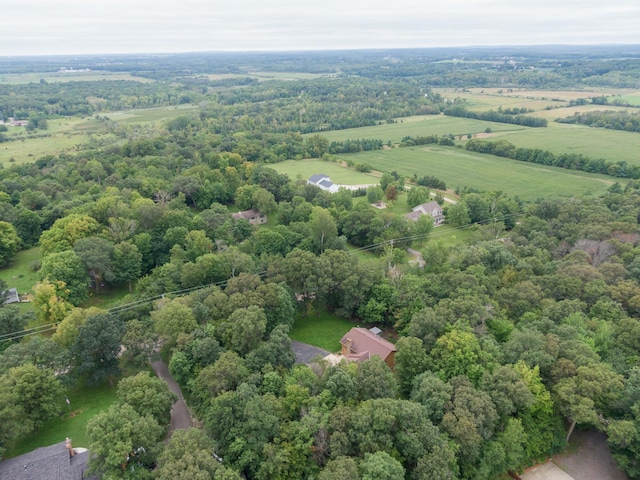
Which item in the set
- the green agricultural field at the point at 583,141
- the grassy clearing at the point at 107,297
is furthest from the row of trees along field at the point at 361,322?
the green agricultural field at the point at 583,141

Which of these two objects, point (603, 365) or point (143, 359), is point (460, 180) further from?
point (143, 359)

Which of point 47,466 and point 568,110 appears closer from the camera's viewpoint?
point 47,466

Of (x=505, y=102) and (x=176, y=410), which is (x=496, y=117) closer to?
(x=505, y=102)

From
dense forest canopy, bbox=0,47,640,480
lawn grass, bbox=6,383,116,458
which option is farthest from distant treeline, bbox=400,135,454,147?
lawn grass, bbox=6,383,116,458

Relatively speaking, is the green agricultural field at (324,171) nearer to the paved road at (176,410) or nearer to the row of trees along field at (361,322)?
the row of trees along field at (361,322)

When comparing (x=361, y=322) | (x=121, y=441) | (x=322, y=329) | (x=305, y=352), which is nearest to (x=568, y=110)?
(x=361, y=322)

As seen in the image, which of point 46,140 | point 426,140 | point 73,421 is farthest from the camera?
point 426,140

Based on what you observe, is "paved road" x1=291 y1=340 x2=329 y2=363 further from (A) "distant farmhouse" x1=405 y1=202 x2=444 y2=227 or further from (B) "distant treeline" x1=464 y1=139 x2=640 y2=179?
(B) "distant treeline" x1=464 y1=139 x2=640 y2=179
